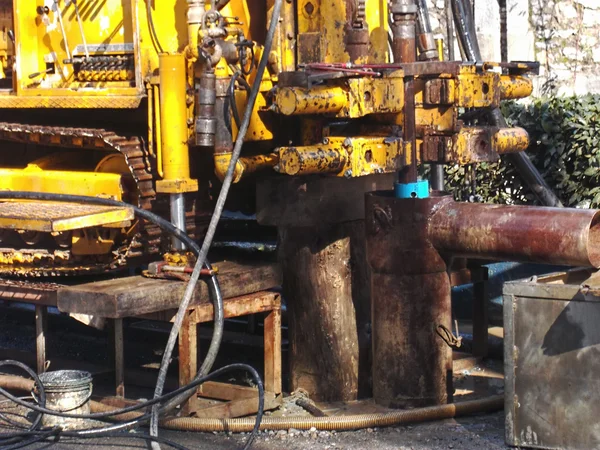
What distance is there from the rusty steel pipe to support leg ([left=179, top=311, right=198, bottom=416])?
1.29 meters

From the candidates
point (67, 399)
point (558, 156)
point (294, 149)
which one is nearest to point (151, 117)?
point (294, 149)

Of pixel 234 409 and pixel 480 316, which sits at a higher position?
pixel 480 316

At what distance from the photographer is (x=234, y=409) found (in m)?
6.33

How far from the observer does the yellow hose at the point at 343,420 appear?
5953mm

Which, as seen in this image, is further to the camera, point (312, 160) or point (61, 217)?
point (61, 217)

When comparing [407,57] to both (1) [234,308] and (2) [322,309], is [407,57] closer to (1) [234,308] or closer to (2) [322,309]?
(2) [322,309]

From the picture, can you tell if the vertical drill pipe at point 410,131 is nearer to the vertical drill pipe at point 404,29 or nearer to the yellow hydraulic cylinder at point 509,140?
the vertical drill pipe at point 404,29

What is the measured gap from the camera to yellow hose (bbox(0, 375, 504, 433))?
5953 millimetres

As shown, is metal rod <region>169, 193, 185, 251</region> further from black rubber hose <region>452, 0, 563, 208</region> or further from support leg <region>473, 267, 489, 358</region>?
black rubber hose <region>452, 0, 563, 208</region>

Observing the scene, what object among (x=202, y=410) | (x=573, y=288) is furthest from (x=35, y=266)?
(x=573, y=288)

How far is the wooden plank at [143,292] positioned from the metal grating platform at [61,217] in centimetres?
37

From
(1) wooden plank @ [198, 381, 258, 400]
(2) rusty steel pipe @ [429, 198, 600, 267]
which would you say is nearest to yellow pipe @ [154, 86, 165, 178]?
(1) wooden plank @ [198, 381, 258, 400]

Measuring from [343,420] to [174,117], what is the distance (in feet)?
6.10

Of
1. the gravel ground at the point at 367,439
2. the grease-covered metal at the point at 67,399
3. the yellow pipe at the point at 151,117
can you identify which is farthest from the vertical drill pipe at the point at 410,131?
the grease-covered metal at the point at 67,399
